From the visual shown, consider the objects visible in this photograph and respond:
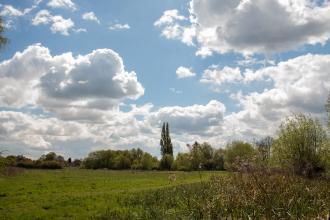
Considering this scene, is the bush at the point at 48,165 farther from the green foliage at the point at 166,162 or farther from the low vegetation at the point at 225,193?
the low vegetation at the point at 225,193

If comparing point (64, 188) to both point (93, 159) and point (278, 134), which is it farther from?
point (93, 159)

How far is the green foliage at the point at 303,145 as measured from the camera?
145 ft

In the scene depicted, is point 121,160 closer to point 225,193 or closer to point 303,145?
point 303,145

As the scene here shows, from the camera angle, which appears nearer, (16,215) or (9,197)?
(16,215)

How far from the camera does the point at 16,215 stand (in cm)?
2323

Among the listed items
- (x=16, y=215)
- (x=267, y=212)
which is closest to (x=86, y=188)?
(x=16, y=215)

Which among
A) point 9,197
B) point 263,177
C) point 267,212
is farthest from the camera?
point 9,197

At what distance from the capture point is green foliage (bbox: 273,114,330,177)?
145 feet

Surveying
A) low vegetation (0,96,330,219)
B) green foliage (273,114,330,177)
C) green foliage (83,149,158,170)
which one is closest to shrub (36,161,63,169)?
green foliage (83,149,158,170)

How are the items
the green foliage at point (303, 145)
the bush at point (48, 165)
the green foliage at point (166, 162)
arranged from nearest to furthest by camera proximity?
the green foliage at point (303, 145) → the bush at point (48, 165) → the green foliage at point (166, 162)

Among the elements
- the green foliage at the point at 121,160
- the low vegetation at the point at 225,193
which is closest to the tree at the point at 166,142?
the green foliage at the point at 121,160

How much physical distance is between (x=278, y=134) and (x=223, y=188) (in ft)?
116

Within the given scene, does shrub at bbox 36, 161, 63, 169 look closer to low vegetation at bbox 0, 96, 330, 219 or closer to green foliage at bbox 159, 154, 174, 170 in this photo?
green foliage at bbox 159, 154, 174, 170

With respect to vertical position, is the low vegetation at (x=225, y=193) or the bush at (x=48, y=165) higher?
the bush at (x=48, y=165)
